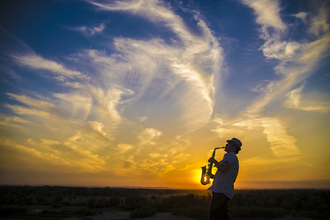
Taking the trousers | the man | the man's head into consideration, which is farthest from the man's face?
the trousers

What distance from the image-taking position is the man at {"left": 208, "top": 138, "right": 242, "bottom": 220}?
13.1 ft

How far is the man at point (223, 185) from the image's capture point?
399 centimetres

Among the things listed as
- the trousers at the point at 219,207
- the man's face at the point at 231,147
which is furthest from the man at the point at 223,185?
the man's face at the point at 231,147

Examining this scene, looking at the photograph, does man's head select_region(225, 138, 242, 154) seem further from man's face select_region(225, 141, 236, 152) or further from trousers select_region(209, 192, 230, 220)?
trousers select_region(209, 192, 230, 220)

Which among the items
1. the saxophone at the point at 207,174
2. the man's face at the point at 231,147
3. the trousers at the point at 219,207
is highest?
the man's face at the point at 231,147

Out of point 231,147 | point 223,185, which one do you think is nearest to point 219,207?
point 223,185

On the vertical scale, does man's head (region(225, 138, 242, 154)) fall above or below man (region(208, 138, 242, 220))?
above

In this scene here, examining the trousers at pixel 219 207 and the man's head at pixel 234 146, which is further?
the man's head at pixel 234 146

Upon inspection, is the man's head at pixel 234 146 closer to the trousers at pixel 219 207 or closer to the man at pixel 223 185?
the man at pixel 223 185

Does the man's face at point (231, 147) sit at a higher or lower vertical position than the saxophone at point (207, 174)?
higher

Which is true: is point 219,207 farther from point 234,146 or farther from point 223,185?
point 234,146

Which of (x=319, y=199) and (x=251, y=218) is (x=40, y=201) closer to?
(x=251, y=218)

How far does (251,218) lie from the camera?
47.5 feet

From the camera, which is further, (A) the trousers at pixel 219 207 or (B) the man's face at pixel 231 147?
(B) the man's face at pixel 231 147
